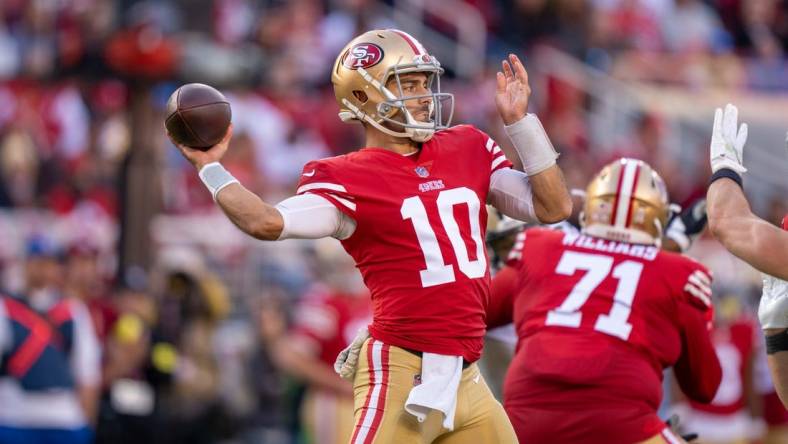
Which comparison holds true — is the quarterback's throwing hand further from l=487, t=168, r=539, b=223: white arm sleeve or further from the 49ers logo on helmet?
l=487, t=168, r=539, b=223: white arm sleeve

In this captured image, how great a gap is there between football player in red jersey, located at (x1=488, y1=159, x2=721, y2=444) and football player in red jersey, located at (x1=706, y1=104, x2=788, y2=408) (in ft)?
1.67

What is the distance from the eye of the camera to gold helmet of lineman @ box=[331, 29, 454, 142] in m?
4.87

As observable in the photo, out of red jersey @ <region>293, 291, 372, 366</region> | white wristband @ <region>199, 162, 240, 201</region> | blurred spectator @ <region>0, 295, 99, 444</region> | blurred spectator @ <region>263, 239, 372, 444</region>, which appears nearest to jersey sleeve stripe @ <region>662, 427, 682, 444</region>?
white wristband @ <region>199, 162, 240, 201</region>

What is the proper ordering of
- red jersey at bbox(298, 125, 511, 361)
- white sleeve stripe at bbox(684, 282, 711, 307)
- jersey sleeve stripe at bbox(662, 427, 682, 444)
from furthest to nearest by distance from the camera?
white sleeve stripe at bbox(684, 282, 711, 307), jersey sleeve stripe at bbox(662, 427, 682, 444), red jersey at bbox(298, 125, 511, 361)

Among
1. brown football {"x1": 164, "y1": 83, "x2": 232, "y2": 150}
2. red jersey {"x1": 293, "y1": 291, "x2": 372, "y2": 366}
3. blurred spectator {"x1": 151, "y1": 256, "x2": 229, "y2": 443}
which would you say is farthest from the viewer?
blurred spectator {"x1": 151, "y1": 256, "x2": 229, "y2": 443}

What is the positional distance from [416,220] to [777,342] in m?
1.41

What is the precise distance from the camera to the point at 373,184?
4.73 m

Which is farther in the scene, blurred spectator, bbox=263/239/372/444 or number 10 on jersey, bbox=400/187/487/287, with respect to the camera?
blurred spectator, bbox=263/239/372/444

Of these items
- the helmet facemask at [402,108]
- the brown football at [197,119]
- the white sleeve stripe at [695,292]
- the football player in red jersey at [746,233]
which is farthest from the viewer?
the white sleeve stripe at [695,292]

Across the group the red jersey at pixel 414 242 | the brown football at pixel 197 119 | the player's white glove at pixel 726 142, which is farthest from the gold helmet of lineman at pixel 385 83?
the player's white glove at pixel 726 142

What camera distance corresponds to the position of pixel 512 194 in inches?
194

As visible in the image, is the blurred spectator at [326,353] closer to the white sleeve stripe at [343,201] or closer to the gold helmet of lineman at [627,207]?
the gold helmet of lineman at [627,207]

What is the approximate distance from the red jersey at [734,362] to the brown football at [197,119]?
5.71 meters

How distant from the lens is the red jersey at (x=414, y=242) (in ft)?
15.5
